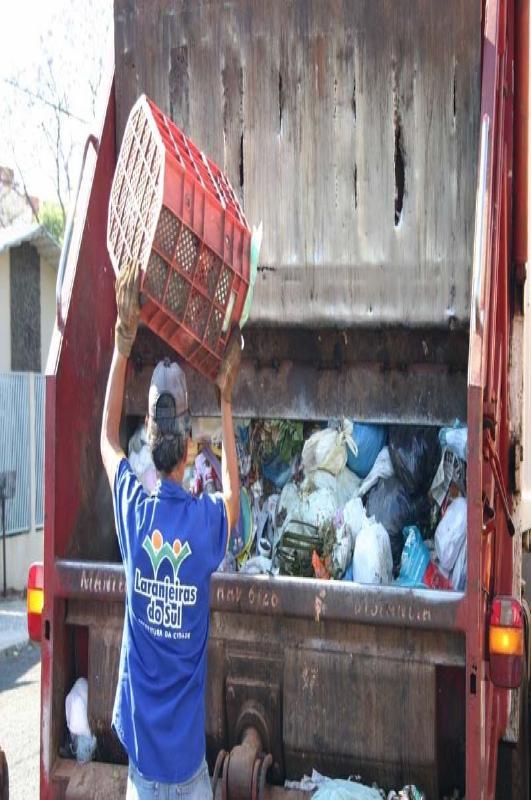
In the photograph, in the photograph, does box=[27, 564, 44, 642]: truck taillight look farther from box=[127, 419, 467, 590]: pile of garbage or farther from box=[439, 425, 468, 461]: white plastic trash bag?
box=[439, 425, 468, 461]: white plastic trash bag

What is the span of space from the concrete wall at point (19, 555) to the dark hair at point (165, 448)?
26.3 ft

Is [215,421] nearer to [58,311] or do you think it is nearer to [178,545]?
[58,311]

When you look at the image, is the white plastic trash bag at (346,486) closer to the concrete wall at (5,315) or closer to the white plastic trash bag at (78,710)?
the white plastic trash bag at (78,710)

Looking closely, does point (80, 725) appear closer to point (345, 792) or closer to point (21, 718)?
point (345, 792)

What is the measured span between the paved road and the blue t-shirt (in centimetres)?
249

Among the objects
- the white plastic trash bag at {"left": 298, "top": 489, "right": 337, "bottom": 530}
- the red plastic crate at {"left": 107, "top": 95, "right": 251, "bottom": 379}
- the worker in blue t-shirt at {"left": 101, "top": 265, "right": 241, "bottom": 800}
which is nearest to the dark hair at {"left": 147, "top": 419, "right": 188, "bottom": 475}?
the worker in blue t-shirt at {"left": 101, "top": 265, "right": 241, "bottom": 800}

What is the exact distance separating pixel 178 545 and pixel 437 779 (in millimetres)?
1016

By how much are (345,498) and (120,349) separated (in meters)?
1.22

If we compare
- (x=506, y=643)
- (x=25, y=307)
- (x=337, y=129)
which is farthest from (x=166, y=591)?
(x=25, y=307)

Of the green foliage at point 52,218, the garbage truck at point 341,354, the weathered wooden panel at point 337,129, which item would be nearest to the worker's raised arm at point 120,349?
the garbage truck at point 341,354

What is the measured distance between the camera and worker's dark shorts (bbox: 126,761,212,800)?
2.49 m

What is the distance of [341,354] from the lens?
12.2ft

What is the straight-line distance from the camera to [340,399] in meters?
3.68

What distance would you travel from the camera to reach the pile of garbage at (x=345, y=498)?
3.22 meters
